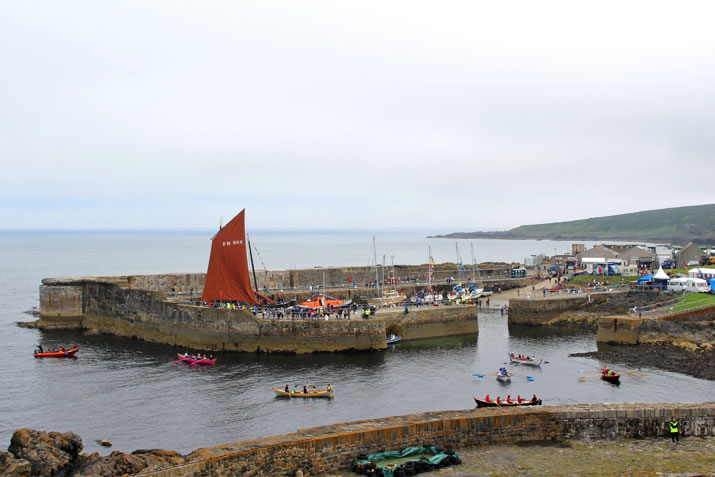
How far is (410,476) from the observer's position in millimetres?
15898

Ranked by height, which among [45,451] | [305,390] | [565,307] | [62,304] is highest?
[62,304]

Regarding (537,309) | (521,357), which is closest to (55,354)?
(521,357)

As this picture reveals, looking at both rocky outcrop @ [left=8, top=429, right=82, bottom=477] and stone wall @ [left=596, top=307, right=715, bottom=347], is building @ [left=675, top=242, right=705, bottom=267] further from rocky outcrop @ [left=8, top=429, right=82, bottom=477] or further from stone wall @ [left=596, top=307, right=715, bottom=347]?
rocky outcrop @ [left=8, top=429, right=82, bottom=477]

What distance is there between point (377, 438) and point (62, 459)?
1304 centimetres

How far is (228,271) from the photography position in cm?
5359

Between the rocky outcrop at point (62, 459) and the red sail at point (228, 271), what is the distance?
2963 centimetres

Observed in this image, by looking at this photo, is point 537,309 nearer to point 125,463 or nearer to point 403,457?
point 403,457

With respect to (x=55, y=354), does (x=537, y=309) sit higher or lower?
higher

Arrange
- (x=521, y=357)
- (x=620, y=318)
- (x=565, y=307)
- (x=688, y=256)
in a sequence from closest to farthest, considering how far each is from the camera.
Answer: (x=521, y=357) < (x=620, y=318) < (x=565, y=307) < (x=688, y=256)

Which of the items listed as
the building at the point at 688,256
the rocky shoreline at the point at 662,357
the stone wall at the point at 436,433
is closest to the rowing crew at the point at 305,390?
the stone wall at the point at 436,433

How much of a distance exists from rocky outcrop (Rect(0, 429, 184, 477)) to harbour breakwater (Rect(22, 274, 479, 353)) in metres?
20.8

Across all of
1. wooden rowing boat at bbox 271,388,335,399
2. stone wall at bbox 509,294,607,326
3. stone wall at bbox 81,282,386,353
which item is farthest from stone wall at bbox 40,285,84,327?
stone wall at bbox 509,294,607,326

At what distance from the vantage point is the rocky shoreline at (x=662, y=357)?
37.5m

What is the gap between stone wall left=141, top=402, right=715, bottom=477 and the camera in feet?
52.0
